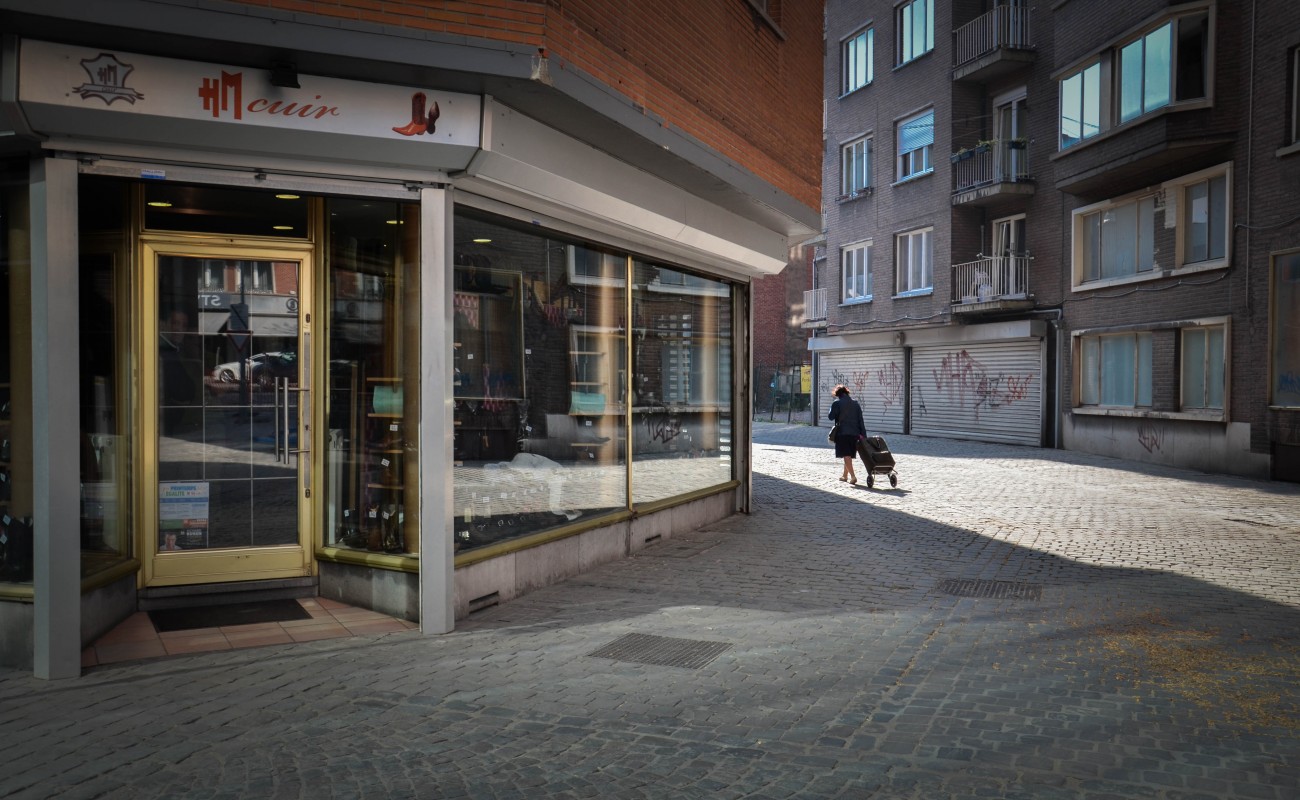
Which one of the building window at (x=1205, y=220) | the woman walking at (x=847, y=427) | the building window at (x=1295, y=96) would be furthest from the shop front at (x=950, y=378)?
the woman walking at (x=847, y=427)

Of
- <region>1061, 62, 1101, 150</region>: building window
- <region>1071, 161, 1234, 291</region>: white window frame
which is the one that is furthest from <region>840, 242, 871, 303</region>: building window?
<region>1071, 161, 1234, 291</region>: white window frame

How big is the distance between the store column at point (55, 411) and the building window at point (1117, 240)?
2061 centimetres

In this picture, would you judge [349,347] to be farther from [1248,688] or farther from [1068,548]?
[1068,548]

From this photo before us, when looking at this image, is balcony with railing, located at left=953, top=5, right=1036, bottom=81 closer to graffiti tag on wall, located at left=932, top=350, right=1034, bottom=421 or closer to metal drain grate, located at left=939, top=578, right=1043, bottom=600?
graffiti tag on wall, located at left=932, top=350, right=1034, bottom=421

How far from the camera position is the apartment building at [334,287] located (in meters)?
5.46

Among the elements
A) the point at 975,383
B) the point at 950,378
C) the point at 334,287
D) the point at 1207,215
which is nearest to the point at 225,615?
the point at 334,287

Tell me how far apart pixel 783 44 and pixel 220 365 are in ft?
23.3

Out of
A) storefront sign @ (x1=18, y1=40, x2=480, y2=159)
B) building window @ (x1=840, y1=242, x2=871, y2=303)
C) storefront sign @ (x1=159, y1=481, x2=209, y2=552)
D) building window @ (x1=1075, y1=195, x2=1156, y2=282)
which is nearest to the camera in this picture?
storefront sign @ (x1=18, y1=40, x2=480, y2=159)

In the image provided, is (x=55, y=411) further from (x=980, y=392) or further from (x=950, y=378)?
(x=950, y=378)

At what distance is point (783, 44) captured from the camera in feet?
36.8

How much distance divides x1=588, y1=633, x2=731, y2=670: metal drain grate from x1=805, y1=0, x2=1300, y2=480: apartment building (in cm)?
1524

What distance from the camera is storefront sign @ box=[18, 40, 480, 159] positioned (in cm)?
517

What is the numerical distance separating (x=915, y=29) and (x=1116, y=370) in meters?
12.7

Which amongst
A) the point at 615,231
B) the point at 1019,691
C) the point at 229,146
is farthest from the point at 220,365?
the point at 1019,691
